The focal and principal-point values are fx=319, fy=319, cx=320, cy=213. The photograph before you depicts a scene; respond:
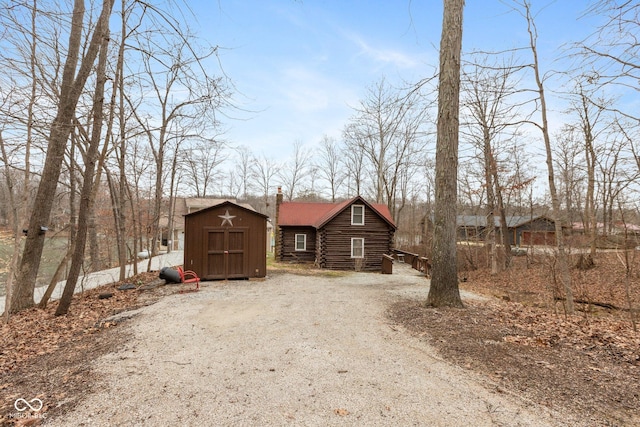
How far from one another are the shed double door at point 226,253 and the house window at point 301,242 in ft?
25.3

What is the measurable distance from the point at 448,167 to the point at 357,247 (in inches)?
436

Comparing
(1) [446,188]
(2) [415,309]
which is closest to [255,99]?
(1) [446,188]

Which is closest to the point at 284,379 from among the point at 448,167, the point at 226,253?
the point at 448,167

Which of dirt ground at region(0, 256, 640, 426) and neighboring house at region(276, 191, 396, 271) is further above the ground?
neighboring house at region(276, 191, 396, 271)

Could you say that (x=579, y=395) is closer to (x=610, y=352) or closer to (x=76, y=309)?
(x=610, y=352)

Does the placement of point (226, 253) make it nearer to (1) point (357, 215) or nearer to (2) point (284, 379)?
(1) point (357, 215)

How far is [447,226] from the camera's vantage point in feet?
22.7

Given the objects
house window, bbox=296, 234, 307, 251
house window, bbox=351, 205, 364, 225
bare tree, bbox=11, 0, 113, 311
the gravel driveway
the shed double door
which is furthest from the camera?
house window, bbox=296, 234, 307, 251

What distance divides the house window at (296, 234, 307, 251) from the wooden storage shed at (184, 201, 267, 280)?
24.2 ft

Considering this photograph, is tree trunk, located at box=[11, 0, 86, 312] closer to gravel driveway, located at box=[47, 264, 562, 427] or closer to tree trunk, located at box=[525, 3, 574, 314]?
gravel driveway, located at box=[47, 264, 562, 427]

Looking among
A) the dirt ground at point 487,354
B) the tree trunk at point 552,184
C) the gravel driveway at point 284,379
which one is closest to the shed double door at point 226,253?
the dirt ground at point 487,354

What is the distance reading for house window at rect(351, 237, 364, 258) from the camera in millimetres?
17516

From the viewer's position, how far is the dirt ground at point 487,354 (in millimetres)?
3248

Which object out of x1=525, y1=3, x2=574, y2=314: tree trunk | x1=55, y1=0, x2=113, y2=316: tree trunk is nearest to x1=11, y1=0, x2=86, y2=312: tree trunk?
→ x1=55, y1=0, x2=113, y2=316: tree trunk
